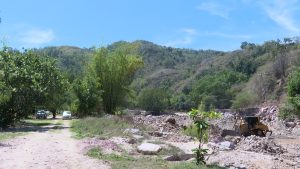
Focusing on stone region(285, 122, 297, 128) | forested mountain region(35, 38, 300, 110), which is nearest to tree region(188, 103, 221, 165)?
stone region(285, 122, 297, 128)

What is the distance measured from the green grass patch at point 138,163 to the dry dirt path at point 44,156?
19.4 inches

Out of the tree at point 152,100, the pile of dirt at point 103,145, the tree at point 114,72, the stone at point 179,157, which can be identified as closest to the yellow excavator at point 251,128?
the pile of dirt at point 103,145

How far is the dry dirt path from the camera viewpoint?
51.8 ft

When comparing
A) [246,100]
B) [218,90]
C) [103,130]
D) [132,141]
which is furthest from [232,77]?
[132,141]

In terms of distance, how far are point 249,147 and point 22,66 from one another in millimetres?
23851

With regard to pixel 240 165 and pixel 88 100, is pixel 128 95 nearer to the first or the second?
pixel 88 100

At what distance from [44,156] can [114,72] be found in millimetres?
38212

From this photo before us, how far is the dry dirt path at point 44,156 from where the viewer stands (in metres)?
15.8

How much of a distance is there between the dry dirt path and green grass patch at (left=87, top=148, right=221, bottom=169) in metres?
0.49

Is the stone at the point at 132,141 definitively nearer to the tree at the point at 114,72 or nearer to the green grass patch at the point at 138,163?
the green grass patch at the point at 138,163

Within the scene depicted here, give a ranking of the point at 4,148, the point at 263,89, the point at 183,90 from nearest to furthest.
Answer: the point at 4,148 → the point at 263,89 → the point at 183,90

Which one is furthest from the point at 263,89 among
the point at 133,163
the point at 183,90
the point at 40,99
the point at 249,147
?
the point at 133,163

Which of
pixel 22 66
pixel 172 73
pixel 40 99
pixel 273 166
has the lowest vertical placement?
pixel 273 166

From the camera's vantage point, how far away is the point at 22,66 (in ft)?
133
